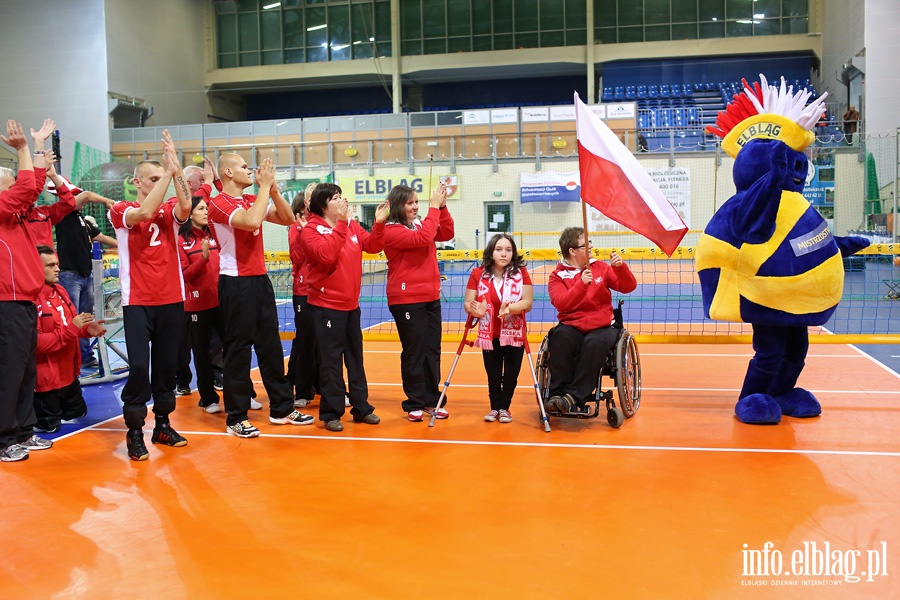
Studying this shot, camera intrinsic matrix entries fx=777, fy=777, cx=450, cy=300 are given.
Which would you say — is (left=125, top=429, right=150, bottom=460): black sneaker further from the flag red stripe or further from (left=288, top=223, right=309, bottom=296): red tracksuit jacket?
the flag red stripe

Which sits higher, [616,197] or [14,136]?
[14,136]

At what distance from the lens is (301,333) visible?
648 cm

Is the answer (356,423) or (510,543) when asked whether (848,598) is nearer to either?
(510,543)

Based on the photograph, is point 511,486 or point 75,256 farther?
point 75,256

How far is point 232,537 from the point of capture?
3.69 m

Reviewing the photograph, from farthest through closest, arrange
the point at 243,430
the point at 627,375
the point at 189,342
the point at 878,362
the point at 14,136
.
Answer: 1. the point at 878,362
2. the point at 189,342
3. the point at 627,375
4. the point at 243,430
5. the point at 14,136

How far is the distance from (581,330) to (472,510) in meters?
2.09

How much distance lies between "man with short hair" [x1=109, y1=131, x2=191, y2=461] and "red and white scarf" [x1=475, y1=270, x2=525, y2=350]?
83.9 inches

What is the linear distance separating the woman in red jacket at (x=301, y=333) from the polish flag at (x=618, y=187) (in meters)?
2.29

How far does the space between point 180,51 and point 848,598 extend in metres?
33.7

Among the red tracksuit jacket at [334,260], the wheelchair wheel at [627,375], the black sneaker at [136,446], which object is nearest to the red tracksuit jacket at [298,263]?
the red tracksuit jacket at [334,260]

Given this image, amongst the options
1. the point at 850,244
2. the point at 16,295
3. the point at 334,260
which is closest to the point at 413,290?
the point at 334,260

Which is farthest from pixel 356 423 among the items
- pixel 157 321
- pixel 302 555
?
pixel 302 555

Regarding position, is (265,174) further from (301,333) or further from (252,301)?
(301,333)
